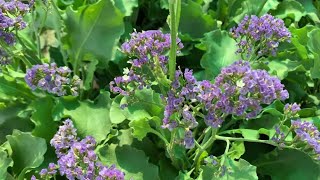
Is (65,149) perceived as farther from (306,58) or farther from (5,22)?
(306,58)

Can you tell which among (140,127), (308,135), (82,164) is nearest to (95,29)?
(140,127)

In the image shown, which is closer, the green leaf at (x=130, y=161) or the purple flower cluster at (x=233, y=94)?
the purple flower cluster at (x=233, y=94)

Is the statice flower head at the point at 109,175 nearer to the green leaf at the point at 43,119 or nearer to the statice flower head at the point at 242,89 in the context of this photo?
the statice flower head at the point at 242,89

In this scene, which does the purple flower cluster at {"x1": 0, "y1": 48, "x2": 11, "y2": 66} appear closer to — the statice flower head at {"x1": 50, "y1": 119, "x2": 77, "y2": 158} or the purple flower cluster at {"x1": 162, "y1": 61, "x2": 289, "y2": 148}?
the statice flower head at {"x1": 50, "y1": 119, "x2": 77, "y2": 158}

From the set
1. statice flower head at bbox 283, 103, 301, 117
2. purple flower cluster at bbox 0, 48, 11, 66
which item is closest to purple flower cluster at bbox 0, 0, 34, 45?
purple flower cluster at bbox 0, 48, 11, 66

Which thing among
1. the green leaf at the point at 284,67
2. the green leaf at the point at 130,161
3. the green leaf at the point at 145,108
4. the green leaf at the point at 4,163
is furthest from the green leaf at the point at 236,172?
the green leaf at the point at 4,163

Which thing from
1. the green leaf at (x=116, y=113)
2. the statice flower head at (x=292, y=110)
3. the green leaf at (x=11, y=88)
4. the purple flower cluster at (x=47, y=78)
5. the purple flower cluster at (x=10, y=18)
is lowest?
the green leaf at (x=11, y=88)
